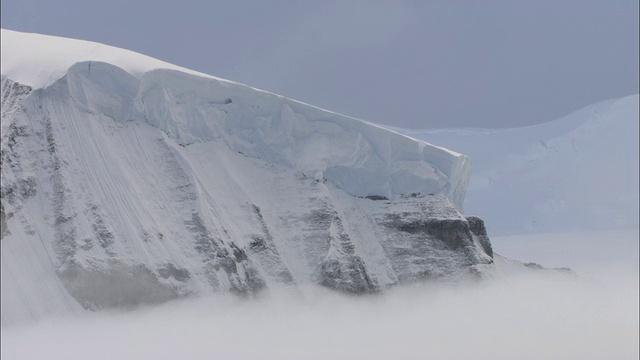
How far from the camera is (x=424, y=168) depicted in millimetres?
138250

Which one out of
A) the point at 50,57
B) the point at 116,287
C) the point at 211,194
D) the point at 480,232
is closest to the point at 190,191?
the point at 211,194

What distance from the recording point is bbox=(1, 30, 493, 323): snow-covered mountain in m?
108

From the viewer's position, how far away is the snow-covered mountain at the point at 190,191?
355 ft

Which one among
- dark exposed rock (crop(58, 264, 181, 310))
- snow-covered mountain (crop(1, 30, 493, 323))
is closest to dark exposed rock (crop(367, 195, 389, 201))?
snow-covered mountain (crop(1, 30, 493, 323))

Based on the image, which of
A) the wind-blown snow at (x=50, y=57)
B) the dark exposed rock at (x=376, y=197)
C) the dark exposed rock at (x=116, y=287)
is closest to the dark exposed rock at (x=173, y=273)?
the dark exposed rock at (x=116, y=287)

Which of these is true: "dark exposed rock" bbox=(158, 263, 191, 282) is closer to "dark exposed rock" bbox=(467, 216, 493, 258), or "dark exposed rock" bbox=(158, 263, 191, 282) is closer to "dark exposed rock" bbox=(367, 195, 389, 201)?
"dark exposed rock" bbox=(367, 195, 389, 201)

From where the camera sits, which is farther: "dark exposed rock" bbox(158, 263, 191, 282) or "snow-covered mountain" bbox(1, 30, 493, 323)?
"dark exposed rock" bbox(158, 263, 191, 282)

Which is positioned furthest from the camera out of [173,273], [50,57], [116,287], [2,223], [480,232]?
[480,232]

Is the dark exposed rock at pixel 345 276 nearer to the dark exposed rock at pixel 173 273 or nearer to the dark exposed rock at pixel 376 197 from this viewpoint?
the dark exposed rock at pixel 376 197

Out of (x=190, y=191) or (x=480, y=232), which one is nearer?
(x=190, y=191)

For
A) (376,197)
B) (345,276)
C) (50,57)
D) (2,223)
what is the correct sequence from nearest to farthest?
(2,223) → (50,57) → (345,276) → (376,197)

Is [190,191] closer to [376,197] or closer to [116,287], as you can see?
[116,287]

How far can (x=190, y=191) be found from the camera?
120688 millimetres

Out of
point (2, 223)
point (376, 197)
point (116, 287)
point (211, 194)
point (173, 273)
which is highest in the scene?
point (376, 197)
